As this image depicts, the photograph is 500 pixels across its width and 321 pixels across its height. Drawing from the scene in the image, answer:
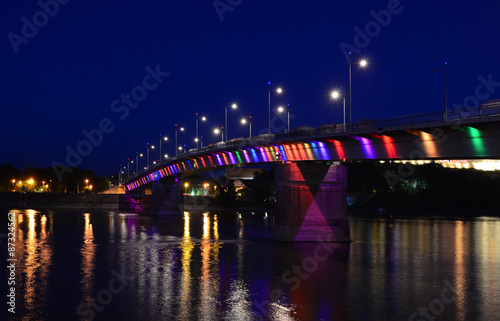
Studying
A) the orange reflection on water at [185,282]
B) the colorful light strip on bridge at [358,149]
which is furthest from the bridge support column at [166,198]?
the orange reflection on water at [185,282]

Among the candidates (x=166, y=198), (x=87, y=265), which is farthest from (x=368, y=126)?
(x=166, y=198)

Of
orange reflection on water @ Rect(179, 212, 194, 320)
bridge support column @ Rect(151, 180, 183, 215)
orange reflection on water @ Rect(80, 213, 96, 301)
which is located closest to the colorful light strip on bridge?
orange reflection on water @ Rect(179, 212, 194, 320)

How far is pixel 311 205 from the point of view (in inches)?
1939

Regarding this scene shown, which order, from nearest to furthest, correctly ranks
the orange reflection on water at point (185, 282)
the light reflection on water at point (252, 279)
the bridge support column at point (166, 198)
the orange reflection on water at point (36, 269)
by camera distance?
the orange reflection on water at point (185, 282)
the light reflection on water at point (252, 279)
the orange reflection on water at point (36, 269)
the bridge support column at point (166, 198)

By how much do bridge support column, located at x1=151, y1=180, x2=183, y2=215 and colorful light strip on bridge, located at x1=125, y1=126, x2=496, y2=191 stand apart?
42.4 metres

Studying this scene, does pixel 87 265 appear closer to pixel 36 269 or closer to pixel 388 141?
pixel 36 269

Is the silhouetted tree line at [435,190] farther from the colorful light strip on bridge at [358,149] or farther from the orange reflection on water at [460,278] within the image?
the orange reflection on water at [460,278]

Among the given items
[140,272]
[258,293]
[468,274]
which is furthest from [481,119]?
[140,272]

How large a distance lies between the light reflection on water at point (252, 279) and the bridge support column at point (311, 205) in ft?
5.74

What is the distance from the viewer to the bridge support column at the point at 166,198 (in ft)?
365

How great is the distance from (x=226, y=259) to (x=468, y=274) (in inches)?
644

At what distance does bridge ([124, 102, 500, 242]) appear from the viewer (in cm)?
3288

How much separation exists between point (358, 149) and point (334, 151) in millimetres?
3426

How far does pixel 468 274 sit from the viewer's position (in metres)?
33.0
